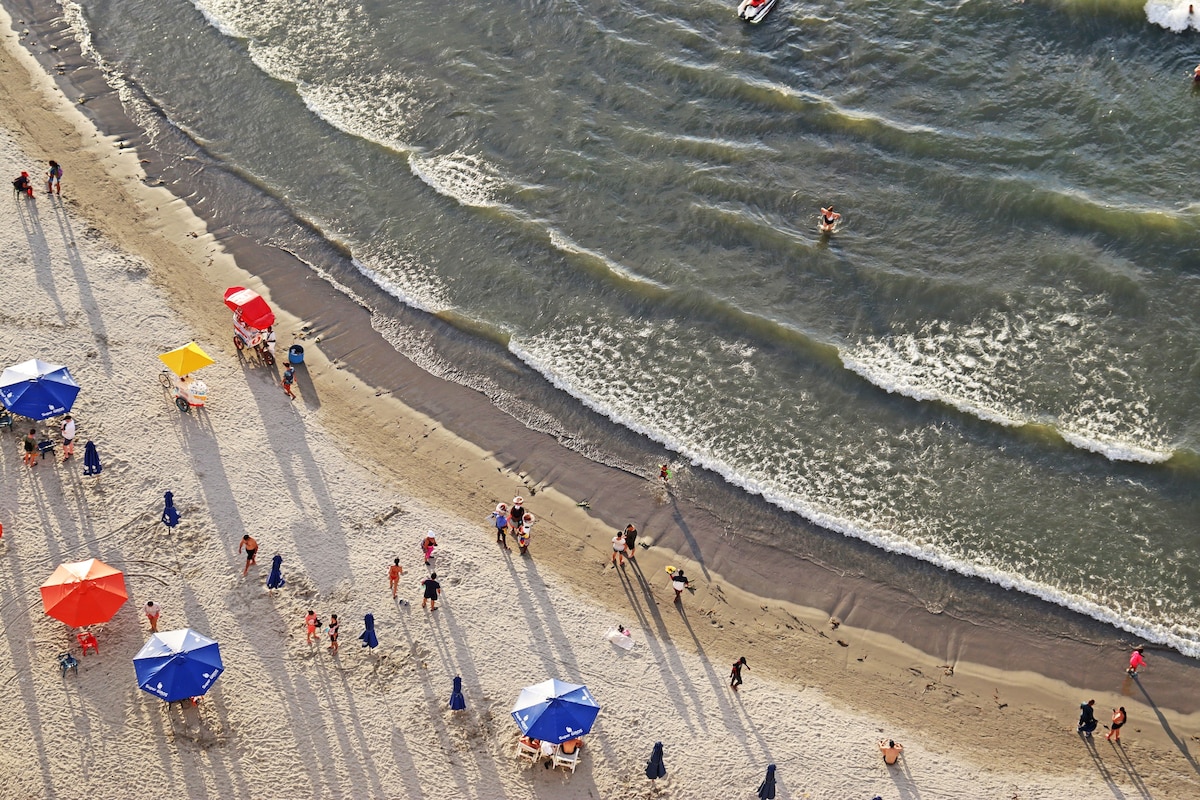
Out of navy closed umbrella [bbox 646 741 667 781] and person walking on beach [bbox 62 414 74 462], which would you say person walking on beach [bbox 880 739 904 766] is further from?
person walking on beach [bbox 62 414 74 462]

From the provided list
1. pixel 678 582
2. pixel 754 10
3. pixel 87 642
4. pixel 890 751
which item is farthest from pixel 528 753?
pixel 754 10

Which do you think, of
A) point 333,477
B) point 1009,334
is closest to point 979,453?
point 1009,334

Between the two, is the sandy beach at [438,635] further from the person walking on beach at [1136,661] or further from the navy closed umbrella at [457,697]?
the navy closed umbrella at [457,697]

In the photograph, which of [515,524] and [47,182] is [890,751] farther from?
[47,182]

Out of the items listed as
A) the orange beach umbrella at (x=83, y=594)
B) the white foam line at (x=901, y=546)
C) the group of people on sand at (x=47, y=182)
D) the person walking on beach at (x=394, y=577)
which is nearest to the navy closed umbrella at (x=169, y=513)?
the orange beach umbrella at (x=83, y=594)

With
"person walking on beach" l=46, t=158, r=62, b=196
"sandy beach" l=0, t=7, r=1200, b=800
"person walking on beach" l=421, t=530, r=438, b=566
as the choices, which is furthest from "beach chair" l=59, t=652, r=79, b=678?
"person walking on beach" l=46, t=158, r=62, b=196
